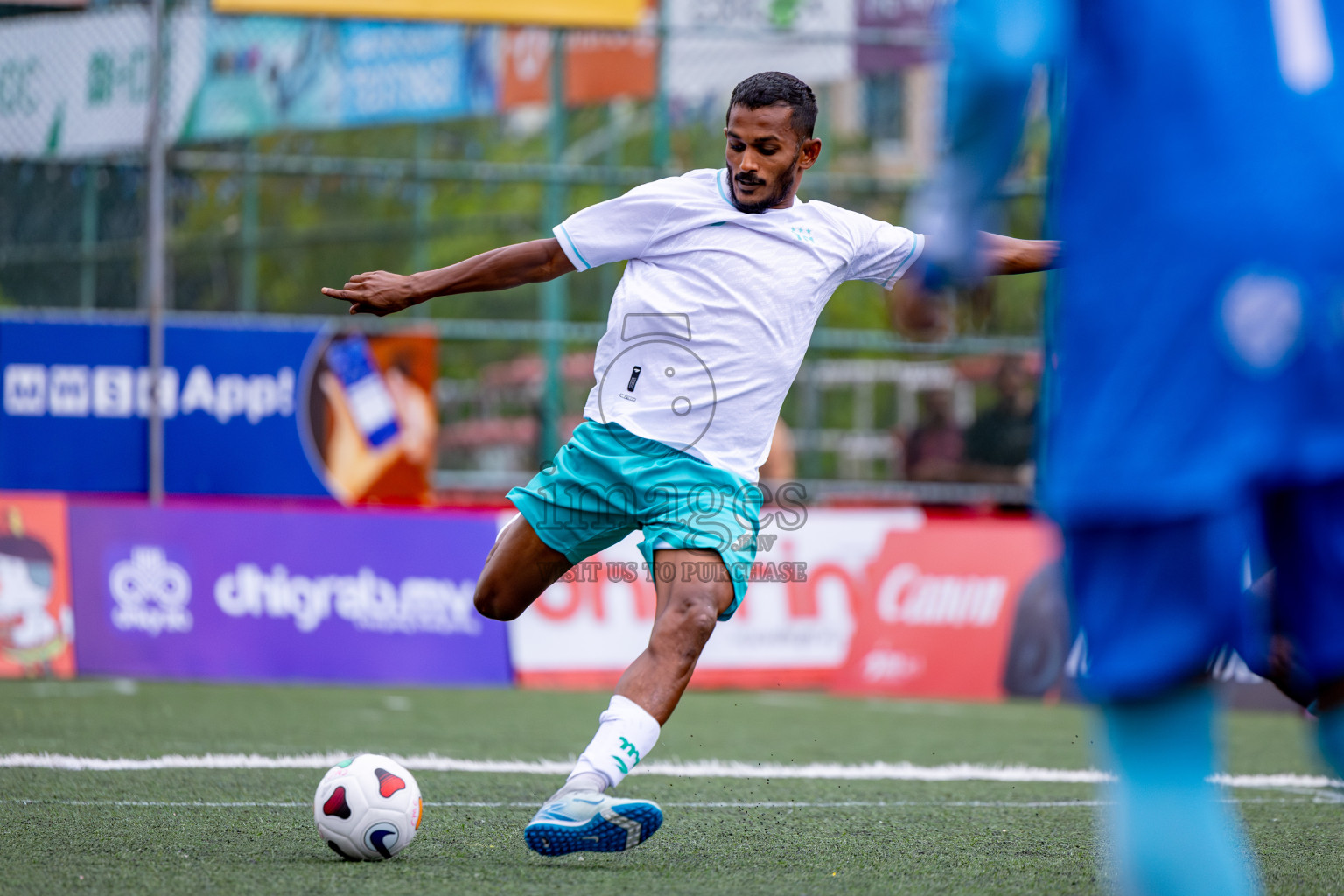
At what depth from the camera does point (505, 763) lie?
22.1 ft

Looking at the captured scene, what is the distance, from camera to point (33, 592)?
33.8 ft

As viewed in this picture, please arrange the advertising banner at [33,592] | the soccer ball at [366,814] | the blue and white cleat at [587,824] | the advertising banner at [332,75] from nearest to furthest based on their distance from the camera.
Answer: the blue and white cleat at [587,824] → the soccer ball at [366,814] → the advertising banner at [33,592] → the advertising banner at [332,75]

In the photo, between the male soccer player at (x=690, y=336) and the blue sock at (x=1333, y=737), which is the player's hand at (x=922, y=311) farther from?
the male soccer player at (x=690, y=336)

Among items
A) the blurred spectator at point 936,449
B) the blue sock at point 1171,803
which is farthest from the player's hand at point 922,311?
the blurred spectator at point 936,449

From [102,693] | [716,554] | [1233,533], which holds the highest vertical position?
[1233,533]

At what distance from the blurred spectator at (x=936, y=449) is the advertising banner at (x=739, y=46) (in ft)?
9.70

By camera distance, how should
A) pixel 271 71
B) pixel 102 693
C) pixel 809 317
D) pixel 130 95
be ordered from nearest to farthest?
pixel 809 317
pixel 102 693
pixel 130 95
pixel 271 71

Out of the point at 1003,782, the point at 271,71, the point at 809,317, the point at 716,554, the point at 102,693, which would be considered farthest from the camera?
the point at 271,71

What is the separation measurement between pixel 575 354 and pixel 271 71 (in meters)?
3.82

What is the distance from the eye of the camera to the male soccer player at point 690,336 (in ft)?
15.4

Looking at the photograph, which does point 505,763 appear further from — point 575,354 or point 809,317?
point 575,354

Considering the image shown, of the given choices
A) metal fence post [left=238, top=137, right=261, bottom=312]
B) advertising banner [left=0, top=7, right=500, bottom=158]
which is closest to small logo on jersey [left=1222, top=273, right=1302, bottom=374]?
advertising banner [left=0, top=7, right=500, bottom=158]

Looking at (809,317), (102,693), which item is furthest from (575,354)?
(809,317)

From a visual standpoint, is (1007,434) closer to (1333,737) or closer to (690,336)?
(690,336)
